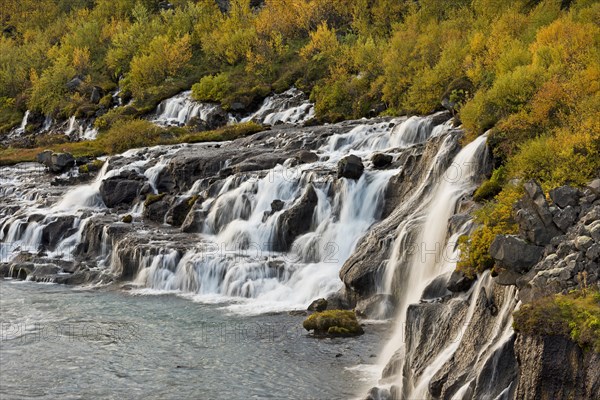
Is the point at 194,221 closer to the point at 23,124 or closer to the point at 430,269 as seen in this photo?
the point at 430,269

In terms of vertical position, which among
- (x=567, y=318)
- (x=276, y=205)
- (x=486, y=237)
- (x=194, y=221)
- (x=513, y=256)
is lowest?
(x=567, y=318)

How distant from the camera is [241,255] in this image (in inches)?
1366

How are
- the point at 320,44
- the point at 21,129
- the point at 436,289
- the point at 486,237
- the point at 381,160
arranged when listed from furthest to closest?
the point at 21,129
the point at 320,44
the point at 381,160
the point at 436,289
the point at 486,237

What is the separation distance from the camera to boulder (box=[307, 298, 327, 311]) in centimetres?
2817

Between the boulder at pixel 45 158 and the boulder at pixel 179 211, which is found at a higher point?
the boulder at pixel 45 158

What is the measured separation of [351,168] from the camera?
35.6 m

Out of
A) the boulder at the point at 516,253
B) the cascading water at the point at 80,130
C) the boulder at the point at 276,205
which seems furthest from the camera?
the cascading water at the point at 80,130

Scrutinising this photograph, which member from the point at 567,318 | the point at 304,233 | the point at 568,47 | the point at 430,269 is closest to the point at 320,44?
the point at 568,47

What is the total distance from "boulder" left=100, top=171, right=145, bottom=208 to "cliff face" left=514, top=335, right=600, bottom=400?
118 feet

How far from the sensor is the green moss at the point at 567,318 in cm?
1410

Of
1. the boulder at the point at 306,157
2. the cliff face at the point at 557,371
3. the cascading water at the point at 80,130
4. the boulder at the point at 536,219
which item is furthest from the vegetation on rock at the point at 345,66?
the boulder at the point at 306,157

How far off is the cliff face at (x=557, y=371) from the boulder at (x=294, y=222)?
21038 mm

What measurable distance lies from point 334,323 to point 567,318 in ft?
39.3

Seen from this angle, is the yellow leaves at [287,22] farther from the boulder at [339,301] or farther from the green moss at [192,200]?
the boulder at [339,301]
